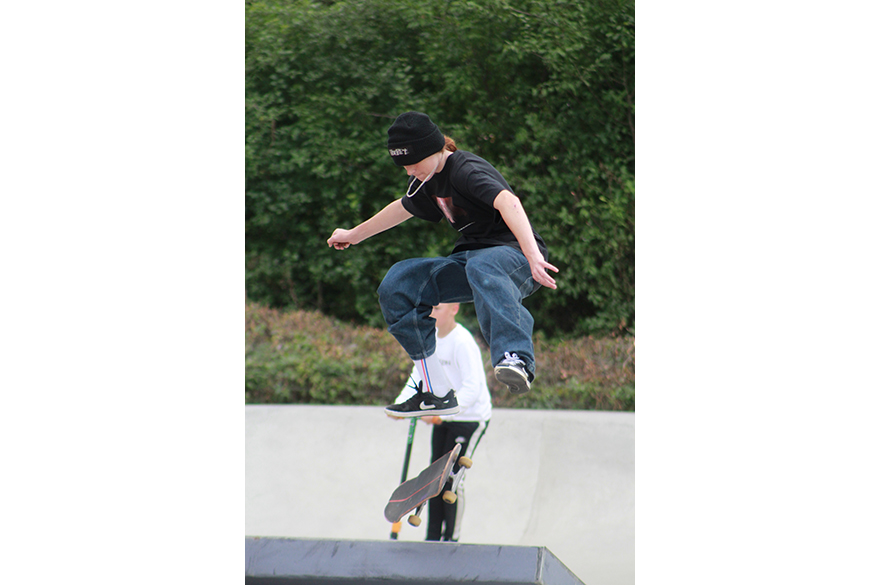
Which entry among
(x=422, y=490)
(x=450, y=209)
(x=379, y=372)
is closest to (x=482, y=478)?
(x=379, y=372)

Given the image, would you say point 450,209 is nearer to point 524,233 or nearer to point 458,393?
point 524,233

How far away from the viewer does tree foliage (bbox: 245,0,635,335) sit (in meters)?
5.91

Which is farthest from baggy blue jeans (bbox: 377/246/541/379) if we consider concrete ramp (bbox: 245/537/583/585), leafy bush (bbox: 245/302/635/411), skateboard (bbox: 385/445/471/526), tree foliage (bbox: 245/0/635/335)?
tree foliage (bbox: 245/0/635/335)

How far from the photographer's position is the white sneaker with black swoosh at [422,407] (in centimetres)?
238

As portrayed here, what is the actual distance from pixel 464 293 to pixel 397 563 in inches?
41.0

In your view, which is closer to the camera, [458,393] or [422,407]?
[422,407]

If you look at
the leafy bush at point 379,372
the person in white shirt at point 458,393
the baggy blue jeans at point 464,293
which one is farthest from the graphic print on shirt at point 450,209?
the leafy bush at point 379,372

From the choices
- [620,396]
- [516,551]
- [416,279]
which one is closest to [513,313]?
[416,279]

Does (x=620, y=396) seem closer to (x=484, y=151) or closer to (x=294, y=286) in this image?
(x=484, y=151)

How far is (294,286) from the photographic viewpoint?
6855 mm

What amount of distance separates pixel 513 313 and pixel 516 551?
98 cm

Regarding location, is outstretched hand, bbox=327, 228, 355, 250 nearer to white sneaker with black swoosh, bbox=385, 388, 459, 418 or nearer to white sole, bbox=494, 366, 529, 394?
white sneaker with black swoosh, bbox=385, 388, 459, 418

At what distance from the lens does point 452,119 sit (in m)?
6.13

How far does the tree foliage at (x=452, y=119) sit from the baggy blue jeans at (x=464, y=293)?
152 inches
